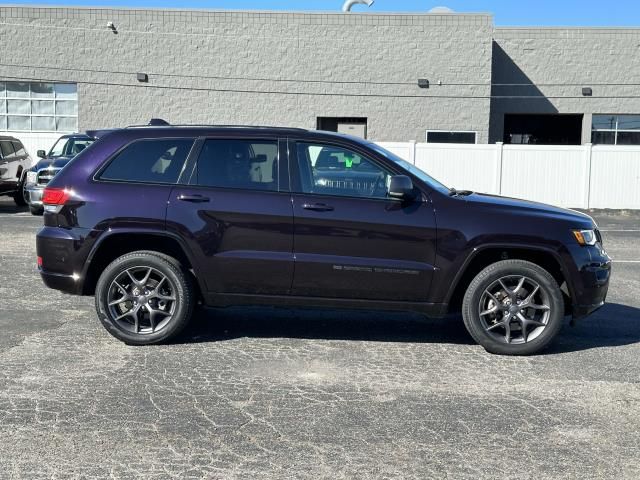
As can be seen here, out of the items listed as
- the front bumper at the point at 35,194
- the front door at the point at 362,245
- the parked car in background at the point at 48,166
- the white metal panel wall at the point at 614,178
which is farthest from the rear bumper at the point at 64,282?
the white metal panel wall at the point at 614,178

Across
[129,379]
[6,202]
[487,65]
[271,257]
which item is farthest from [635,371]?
[487,65]

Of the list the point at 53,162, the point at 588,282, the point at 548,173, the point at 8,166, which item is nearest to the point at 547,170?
the point at 548,173

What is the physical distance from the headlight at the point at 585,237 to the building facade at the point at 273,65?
19269mm

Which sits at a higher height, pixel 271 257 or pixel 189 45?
pixel 189 45

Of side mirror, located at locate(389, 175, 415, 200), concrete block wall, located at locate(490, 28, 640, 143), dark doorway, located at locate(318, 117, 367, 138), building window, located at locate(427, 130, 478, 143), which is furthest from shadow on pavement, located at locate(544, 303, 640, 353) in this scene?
concrete block wall, located at locate(490, 28, 640, 143)

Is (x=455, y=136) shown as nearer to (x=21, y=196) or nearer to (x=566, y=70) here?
(x=566, y=70)

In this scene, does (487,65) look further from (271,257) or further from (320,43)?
(271,257)

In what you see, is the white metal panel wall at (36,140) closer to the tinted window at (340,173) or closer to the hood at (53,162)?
the hood at (53,162)

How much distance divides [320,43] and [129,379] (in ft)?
69.2

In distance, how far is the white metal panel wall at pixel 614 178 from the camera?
67.9ft

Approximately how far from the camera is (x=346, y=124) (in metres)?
25.3

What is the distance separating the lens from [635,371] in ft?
17.8

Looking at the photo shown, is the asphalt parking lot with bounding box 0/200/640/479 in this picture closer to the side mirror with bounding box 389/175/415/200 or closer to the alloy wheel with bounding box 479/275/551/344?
the alloy wheel with bounding box 479/275/551/344

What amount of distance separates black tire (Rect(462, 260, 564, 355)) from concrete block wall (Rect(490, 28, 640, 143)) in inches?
845
